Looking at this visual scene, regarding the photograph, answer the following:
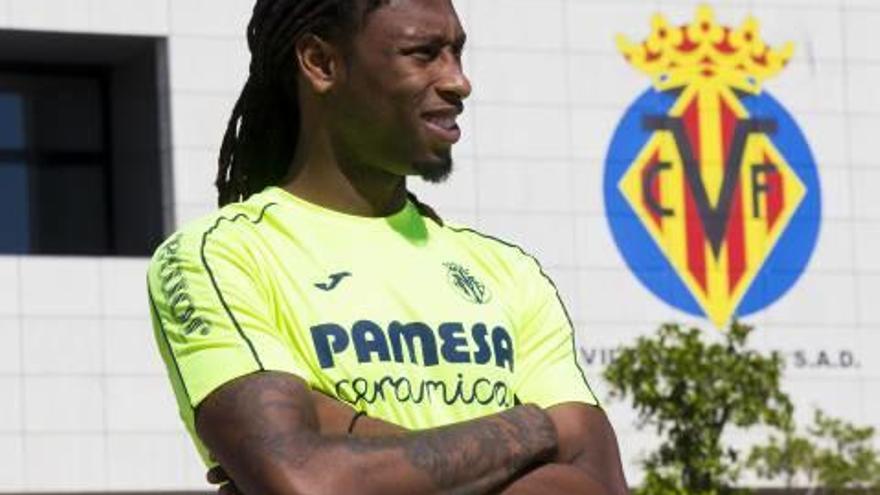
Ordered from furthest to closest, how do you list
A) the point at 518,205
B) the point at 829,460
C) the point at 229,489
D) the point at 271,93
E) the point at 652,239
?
1. the point at 518,205
2. the point at 652,239
3. the point at 829,460
4. the point at 271,93
5. the point at 229,489

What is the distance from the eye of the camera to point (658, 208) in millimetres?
47156

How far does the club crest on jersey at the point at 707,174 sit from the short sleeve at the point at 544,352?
133 ft

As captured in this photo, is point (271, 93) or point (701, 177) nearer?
point (271, 93)

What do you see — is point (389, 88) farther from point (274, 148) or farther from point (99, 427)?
point (99, 427)

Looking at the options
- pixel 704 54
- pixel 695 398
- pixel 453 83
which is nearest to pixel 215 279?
pixel 453 83

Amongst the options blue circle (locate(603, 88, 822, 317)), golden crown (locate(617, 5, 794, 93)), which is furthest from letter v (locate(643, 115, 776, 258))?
golden crown (locate(617, 5, 794, 93))

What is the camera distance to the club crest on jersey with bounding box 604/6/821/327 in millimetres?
47188

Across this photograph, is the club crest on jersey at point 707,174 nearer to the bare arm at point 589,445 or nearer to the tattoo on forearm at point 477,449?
the bare arm at point 589,445

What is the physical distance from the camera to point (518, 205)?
1869 inches

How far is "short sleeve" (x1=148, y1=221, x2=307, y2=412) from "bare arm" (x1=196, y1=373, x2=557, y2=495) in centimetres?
4

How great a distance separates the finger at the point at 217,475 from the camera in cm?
604

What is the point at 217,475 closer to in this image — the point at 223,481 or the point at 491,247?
the point at 223,481

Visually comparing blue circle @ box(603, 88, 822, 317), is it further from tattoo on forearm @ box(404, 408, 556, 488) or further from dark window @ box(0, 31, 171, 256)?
tattoo on forearm @ box(404, 408, 556, 488)

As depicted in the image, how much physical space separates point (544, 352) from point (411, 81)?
0.58 metres
